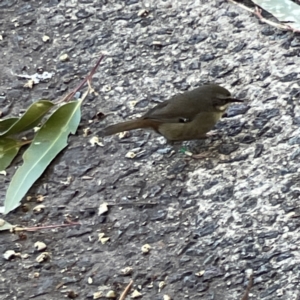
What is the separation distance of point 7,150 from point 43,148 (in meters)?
0.18

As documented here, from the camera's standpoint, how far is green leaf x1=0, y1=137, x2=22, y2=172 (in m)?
3.51

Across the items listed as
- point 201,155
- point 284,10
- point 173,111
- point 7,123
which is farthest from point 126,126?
point 284,10

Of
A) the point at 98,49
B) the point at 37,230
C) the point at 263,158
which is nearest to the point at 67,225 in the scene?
the point at 37,230

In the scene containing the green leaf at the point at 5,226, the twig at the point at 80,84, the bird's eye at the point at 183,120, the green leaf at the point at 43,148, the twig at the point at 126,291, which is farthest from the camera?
the twig at the point at 80,84

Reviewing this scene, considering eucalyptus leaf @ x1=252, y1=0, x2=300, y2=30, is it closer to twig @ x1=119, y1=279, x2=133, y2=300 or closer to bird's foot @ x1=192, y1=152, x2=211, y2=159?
bird's foot @ x1=192, y1=152, x2=211, y2=159

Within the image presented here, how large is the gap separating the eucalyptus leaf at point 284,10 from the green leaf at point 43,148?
1182 millimetres

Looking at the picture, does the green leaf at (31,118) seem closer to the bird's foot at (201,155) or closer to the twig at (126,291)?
the bird's foot at (201,155)

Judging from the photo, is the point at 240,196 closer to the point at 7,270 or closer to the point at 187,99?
the point at 187,99

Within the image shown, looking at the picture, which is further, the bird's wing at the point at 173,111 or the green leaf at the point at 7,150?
the green leaf at the point at 7,150

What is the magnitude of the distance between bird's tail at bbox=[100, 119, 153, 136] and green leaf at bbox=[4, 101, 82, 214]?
287mm

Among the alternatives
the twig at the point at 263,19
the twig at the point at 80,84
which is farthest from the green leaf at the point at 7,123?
the twig at the point at 263,19

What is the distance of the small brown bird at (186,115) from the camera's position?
3.37m

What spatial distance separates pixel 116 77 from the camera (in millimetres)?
3848

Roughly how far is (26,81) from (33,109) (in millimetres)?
381
